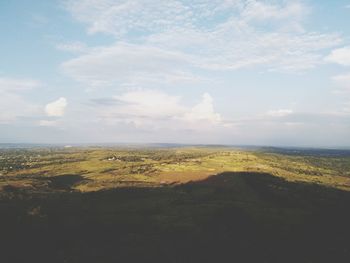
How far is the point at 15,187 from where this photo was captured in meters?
169

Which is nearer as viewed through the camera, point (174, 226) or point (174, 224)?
point (174, 226)

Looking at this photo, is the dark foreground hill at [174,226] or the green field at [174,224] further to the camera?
the green field at [174,224]

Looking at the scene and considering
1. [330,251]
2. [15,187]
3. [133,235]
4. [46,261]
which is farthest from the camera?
[15,187]

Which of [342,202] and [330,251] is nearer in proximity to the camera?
[330,251]

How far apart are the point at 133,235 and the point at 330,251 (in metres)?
49.7

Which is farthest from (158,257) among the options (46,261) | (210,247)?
(46,261)

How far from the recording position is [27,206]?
404 ft

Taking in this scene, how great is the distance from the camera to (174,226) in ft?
349

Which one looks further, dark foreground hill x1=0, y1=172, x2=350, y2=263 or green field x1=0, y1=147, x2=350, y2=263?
green field x1=0, y1=147, x2=350, y2=263

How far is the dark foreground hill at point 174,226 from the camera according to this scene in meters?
81.6

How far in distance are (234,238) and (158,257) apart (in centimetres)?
2570

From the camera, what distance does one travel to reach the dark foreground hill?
8156 cm

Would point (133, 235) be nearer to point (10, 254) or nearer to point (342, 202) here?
point (10, 254)

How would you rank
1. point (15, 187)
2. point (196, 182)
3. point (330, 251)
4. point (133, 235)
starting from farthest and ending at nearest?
point (196, 182) → point (15, 187) → point (133, 235) → point (330, 251)
